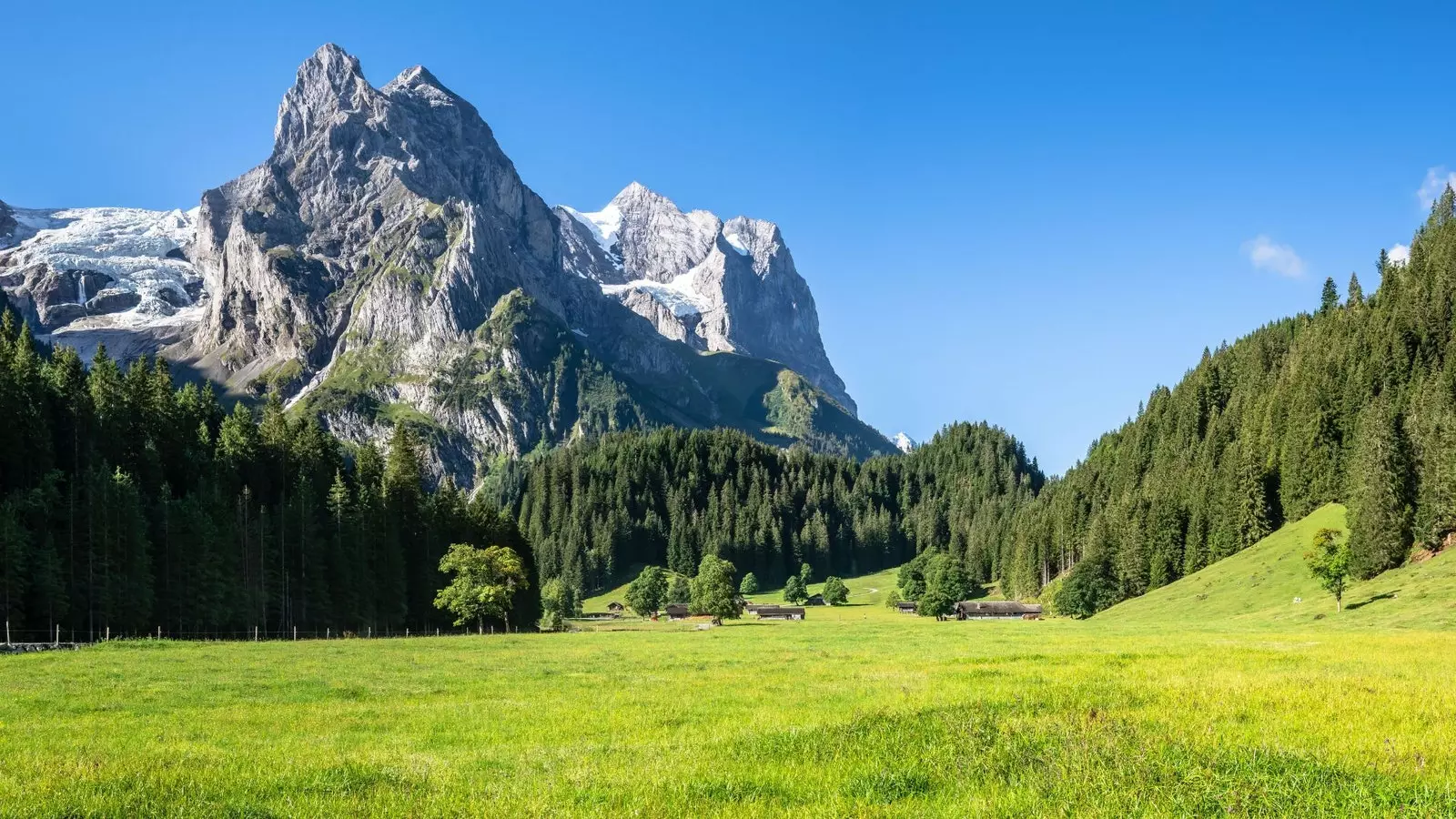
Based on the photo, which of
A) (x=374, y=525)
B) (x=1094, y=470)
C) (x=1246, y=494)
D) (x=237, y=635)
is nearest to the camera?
(x=237, y=635)

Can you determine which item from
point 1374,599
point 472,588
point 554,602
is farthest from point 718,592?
point 1374,599

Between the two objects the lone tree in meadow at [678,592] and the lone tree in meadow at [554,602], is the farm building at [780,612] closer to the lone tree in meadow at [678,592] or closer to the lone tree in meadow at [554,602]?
the lone tree in meadow at [678,592]

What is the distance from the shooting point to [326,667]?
141 feet

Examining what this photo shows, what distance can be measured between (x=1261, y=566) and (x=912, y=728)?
107 m

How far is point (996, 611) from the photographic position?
143375mm

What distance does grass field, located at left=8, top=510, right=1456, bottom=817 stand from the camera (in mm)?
12531

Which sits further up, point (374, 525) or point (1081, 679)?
point (374, 525)

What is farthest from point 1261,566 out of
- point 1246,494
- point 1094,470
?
point 1094,470

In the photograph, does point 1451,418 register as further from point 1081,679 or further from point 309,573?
point 309,573

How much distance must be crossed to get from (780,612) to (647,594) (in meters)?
29.4

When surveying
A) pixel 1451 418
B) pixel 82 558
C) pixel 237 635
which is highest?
pixel 1451 418

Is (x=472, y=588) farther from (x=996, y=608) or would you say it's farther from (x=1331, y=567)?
(x=996, y=608)

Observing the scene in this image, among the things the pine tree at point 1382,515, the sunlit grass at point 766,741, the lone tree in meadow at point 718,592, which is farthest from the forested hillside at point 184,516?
the pine tree at point 1382,515

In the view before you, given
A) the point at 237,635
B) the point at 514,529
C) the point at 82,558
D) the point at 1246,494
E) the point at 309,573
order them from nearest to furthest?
the point at 82,558, the point at 237,635, the point at 309,573, the point at 1246,494, the point at 514,529
